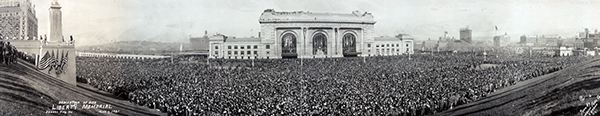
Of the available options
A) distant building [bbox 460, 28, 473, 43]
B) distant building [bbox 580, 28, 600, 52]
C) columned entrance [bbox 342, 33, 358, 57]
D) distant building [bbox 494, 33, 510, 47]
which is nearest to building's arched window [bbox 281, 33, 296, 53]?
columned entrance [bbox 342, 33, 358, 57]

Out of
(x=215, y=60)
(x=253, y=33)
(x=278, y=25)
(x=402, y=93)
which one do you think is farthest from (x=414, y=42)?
(x=215, y=60)

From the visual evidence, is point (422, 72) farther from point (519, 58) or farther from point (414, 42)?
point (519, 58)

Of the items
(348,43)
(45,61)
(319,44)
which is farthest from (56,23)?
(348,43)

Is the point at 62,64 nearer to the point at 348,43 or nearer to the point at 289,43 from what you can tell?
the point at 289,43

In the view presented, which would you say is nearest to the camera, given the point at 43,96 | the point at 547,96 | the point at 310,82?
the point at 43,96

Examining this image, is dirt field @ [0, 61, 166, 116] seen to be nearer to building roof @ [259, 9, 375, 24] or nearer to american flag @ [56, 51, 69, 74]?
american flag @ [56, 51, 69, 74]

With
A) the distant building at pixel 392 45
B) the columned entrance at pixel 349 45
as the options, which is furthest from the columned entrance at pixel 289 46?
the distant building at pixel 392 45

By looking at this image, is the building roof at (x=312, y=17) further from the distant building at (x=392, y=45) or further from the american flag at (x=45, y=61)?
the american flag at (x=45, y=61)
